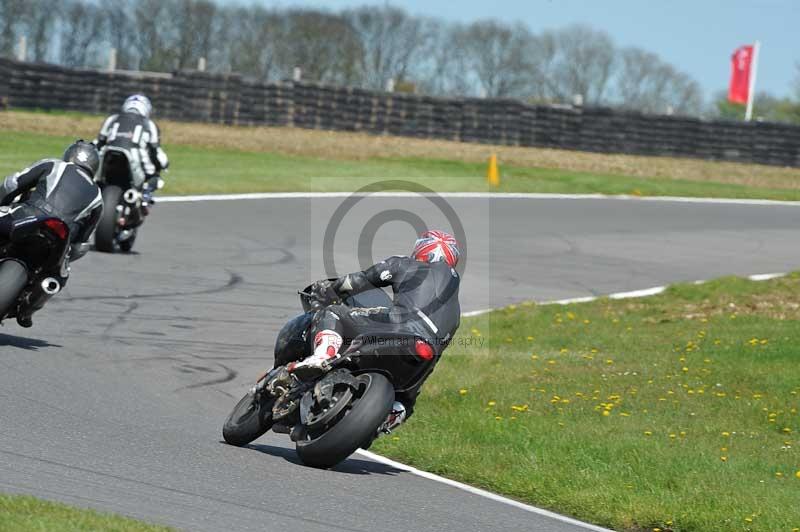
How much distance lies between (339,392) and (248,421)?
0.85 meters

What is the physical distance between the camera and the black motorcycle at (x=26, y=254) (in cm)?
952

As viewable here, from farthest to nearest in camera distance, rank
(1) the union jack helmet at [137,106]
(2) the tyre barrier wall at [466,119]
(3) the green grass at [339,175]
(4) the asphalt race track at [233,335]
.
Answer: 1. (2) the tyre barrier wall at [466,119]
2. (3) the green grass at [339,175]
3. (1) the union jack helmet at [137,106]
4. (4) the asphalt race track at [233,335]

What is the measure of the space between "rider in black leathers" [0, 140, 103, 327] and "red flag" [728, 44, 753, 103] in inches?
1572

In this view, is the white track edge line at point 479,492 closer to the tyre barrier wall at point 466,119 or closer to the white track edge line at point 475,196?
the white track edge line at point 475,196

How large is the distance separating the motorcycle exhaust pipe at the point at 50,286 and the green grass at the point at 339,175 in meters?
13.6

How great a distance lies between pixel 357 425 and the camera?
7223mm

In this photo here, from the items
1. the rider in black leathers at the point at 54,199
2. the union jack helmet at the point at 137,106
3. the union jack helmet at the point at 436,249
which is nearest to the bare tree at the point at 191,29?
Answer: the union jack helmet at the point at 137,106

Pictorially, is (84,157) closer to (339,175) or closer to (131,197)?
(131,197)

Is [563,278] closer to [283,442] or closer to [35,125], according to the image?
[283,442]

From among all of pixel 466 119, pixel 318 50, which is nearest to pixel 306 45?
pixel 318 50

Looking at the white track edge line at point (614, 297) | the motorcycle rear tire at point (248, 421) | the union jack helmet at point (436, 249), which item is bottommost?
the white track edge line at point (614, 297)

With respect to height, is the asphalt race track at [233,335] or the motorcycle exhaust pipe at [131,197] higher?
the motorcycle exhaust pipe at [131,197]

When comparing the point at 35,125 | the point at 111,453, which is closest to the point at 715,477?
the point at 111,453

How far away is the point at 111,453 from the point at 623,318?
8455 mm
